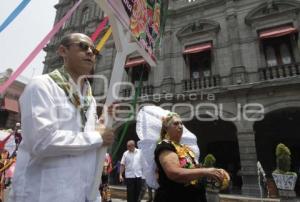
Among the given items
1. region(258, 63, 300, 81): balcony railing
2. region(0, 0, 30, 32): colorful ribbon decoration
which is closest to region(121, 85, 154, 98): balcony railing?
region(258, 63, 300, 81): balcony railing

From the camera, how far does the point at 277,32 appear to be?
971 centimetres

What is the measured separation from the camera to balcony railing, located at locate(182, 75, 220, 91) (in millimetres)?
10492

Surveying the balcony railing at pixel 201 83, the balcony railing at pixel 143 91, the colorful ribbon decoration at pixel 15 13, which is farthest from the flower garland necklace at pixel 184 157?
the balcony railing at pixel 143 91

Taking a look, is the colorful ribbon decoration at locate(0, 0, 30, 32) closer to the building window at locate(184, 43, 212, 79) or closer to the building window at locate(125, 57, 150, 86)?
the building window at locate(184, 43, 212, 79)

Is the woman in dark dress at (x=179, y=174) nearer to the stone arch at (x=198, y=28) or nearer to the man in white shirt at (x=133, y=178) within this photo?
the man in white shirt at (x=133, y=178)

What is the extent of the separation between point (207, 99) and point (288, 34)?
4216 millimetres

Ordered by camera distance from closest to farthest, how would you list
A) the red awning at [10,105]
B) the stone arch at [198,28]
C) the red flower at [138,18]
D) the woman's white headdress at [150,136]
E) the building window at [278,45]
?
the red flower at [138,18] → the woman's white headdress at [150,136] → the building window at [278,45] → the stone arch at [198,28] → the red awning at [10,105]

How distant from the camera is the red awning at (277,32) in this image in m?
9.49

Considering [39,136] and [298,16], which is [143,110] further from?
[298,16]

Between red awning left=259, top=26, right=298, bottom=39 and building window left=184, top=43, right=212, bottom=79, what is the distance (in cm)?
228

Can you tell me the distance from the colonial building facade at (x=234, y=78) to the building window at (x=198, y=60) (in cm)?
5

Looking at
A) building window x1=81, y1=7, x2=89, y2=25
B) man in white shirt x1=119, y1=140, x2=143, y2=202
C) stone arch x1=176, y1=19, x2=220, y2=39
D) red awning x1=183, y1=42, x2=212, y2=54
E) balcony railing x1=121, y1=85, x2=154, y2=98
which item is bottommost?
man in white shirt x1=119, y1=140, x2=143, y2=202

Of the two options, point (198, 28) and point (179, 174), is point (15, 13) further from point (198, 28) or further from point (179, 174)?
point (198, 28)

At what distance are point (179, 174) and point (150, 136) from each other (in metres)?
0.94
